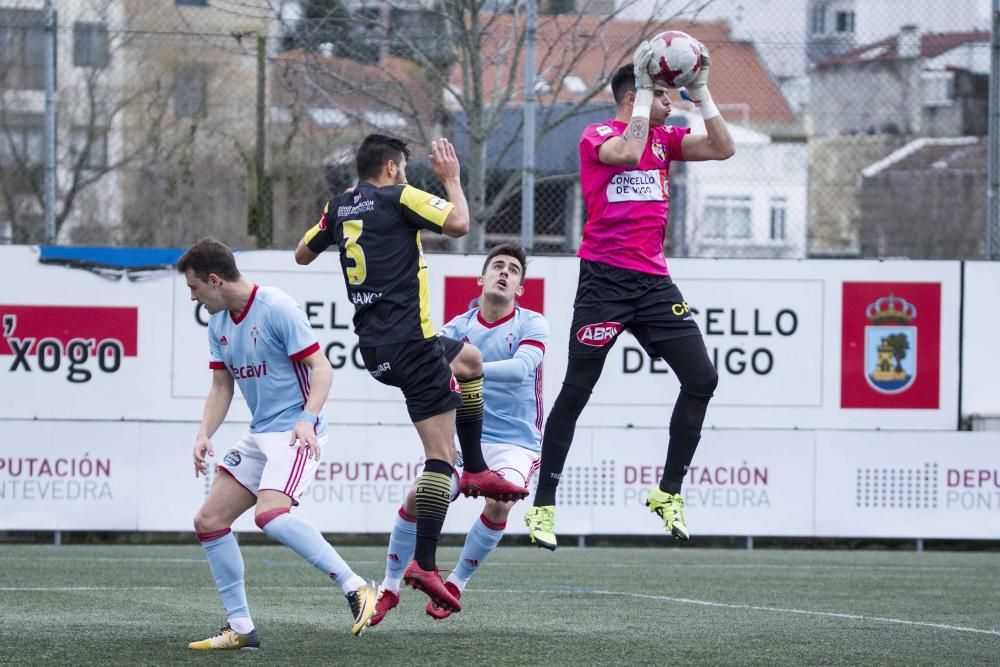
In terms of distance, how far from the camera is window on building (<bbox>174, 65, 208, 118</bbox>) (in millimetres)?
15430

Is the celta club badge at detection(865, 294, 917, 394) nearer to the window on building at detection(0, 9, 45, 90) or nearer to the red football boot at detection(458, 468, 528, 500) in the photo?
the red football boot at detection(458, 468, 528, 500)

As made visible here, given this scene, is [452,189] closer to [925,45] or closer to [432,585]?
[432,585]

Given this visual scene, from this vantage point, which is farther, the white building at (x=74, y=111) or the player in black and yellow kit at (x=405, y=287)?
the white building at (x=74, y=111)

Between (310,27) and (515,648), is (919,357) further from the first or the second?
(515,648)

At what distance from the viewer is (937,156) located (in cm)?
2109

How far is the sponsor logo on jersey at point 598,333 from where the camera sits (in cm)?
761

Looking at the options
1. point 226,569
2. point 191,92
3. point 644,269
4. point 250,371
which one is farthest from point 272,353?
point 191,92

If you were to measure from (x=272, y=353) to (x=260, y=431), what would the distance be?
0.35 meters

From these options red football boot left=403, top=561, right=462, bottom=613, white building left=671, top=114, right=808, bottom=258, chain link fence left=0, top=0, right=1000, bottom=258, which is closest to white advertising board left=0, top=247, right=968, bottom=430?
chain link fence left=0, top=0, right=1000, bottom=258

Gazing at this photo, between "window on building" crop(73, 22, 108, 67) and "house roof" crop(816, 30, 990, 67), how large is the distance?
678cm

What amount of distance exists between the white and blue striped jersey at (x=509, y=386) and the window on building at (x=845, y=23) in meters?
7.52

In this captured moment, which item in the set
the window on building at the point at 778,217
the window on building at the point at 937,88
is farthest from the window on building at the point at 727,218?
the window on building at the point at 937,88

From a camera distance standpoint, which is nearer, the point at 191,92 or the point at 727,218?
the point at 191,92

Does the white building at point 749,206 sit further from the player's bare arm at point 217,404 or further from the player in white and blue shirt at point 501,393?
the player's bare arm at point 217,404
